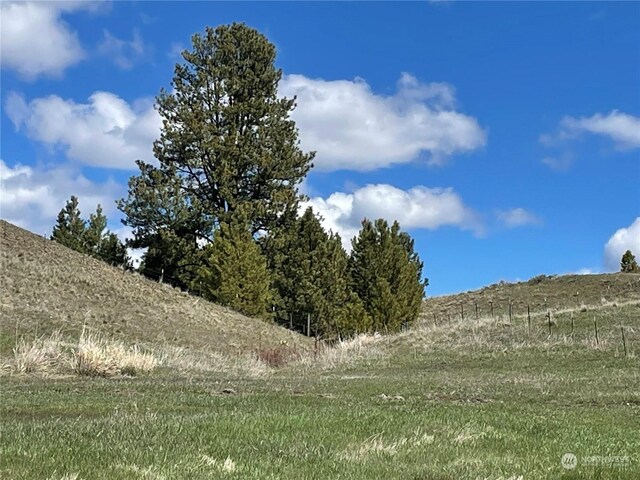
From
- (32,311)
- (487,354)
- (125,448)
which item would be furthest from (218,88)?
(125,448)

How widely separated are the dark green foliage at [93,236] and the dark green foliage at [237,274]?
1085 cm

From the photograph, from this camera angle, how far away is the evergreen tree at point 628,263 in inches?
2960

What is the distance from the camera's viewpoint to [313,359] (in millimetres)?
27047

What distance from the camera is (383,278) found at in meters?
49.5

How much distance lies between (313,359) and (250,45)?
33.0 metres

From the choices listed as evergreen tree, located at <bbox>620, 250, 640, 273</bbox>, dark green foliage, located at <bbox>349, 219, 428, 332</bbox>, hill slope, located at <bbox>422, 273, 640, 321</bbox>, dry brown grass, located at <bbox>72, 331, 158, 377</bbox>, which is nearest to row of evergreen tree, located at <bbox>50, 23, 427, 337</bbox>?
dark green foliage, located at <bbox>349, 219, 428, 332</bbox>

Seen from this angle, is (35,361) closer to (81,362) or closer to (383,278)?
(81,362)

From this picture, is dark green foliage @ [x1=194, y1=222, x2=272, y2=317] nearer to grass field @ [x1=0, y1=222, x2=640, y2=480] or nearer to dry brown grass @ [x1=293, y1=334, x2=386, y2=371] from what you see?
dry brown grass @ [x1=293, y1=334, x2=386, y2=371]

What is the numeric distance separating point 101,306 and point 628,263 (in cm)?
6270

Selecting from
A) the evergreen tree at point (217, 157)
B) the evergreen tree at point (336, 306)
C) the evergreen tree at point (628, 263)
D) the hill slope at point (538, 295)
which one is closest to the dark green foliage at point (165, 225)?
the evergreen tree at point (217, 157)

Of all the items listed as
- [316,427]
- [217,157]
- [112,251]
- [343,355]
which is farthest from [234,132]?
[316,427]

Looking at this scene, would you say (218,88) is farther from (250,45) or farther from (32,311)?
(32,311)

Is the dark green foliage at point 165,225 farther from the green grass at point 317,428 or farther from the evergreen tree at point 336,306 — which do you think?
the green grass at point 317,428

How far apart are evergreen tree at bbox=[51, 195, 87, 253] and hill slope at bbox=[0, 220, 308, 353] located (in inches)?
424
